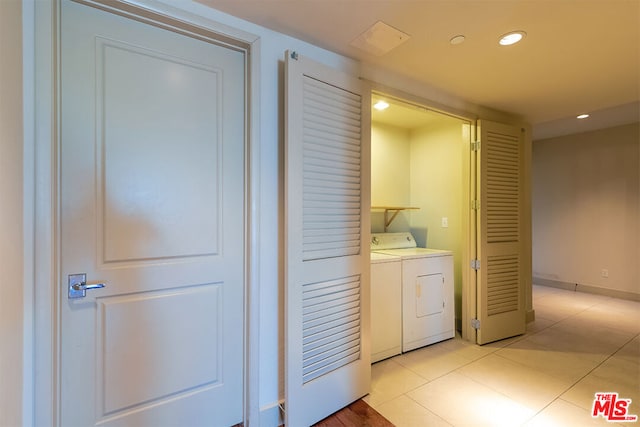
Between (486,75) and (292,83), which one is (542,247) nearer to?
(486,75)

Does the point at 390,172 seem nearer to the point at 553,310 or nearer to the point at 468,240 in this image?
the point at 468,240

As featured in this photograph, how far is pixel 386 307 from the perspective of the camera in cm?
242

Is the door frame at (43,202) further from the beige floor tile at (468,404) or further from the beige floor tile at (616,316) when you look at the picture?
the beige floor tile at (616,316)

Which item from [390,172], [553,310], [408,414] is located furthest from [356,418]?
[553,310]

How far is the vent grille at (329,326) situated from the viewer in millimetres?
1647

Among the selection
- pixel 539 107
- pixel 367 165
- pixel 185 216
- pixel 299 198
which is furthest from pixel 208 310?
pixel 539 107

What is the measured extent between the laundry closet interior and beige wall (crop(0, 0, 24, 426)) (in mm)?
2022

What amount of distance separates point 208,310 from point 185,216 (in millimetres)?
513

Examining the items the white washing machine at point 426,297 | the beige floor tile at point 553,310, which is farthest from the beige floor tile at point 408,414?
the beige floor tile at point 553,310

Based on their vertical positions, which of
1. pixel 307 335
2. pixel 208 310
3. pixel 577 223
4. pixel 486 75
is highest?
pixel 486 75

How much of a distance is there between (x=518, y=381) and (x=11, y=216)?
3027mm

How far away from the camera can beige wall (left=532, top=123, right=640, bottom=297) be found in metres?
4.01

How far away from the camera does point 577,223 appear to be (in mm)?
4500

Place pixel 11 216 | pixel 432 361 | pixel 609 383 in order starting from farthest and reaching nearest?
pixel 432 361
pixel 609 383
pixel 11 216
